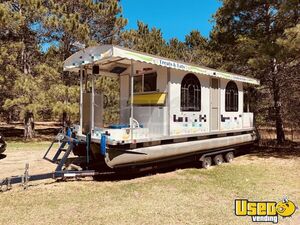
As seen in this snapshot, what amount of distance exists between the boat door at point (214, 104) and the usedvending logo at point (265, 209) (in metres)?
4.06

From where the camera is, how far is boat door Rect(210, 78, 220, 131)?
980 centimetres

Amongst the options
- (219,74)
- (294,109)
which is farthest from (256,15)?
(219,74)

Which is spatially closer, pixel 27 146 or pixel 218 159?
pixel 218 159

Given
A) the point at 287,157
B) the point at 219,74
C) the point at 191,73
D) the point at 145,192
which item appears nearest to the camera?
the point at 145,192

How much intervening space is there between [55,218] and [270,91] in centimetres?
1307

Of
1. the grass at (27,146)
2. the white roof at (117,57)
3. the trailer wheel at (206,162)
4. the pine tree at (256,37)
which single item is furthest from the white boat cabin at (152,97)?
the grass at (27,146)

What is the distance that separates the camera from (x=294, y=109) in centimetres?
1448

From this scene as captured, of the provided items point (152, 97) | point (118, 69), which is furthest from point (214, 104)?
point (118, 69)

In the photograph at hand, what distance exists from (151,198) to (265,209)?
229 centimetres

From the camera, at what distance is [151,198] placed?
6.07m

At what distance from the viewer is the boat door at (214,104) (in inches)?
386

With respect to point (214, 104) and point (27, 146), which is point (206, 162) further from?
point (27, 146)

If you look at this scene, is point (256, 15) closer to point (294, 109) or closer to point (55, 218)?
point (294, 109)

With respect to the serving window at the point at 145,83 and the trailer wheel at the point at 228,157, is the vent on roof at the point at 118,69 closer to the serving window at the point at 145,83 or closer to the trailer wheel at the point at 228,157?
the serving window at the point at 145,83
